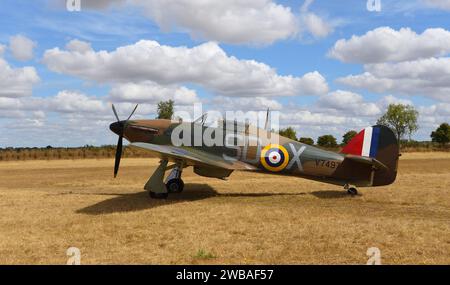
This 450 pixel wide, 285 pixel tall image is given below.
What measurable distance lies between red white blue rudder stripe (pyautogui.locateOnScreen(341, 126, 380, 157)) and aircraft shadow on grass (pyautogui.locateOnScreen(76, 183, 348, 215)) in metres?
1.52

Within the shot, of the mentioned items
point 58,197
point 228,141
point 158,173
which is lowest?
point 58,197

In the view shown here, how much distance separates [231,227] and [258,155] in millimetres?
4804

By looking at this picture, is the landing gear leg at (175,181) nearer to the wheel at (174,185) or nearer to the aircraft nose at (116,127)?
the wheel at (174,185)

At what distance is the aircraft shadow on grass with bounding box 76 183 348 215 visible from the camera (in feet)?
35.1

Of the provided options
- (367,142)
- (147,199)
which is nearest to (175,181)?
(147,199)

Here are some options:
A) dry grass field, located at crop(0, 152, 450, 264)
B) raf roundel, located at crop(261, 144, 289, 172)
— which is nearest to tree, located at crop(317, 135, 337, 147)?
dry grass field, located at crop(0, 152, 450, 264)

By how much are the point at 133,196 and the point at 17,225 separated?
4.60m

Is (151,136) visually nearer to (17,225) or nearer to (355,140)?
(17,225)

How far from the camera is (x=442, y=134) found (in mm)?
82438

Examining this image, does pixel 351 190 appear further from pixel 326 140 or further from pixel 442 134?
pixel 442 134

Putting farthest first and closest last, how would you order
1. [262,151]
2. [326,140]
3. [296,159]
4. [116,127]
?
[326,140] < [116,127] < [262,151] < [296,159]
